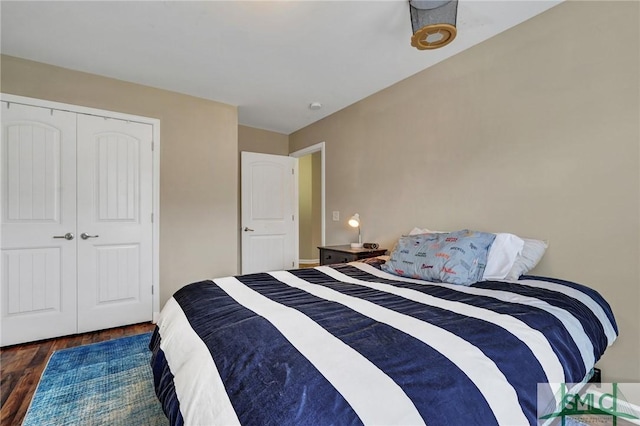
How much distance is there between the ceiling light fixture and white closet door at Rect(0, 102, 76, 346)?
3.10m

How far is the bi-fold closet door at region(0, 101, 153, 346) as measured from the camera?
2549mm

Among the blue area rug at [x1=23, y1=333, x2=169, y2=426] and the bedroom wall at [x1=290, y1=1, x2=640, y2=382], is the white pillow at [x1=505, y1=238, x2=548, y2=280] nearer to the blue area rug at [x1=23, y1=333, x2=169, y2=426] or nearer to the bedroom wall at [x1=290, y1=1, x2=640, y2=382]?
the bedroom wall at [x1=290, y1=1, x2=640, y2=382]

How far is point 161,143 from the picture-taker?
319 centimetres

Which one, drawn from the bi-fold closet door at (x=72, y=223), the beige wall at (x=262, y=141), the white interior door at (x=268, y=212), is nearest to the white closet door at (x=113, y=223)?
the bi-fold closet door at (x=72, y=223)

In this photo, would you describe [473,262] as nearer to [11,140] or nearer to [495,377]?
[495,377]

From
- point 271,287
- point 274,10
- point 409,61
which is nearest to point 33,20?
point 274,10

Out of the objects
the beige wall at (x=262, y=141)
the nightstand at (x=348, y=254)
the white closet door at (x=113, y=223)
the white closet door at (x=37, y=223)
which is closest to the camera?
the white closet door at (x=37, y=223)

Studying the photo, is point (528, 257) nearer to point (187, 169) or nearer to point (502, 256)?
point (502, 256)

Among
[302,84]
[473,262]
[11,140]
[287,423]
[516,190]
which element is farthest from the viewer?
[302,84]

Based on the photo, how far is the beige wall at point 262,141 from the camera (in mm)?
4511

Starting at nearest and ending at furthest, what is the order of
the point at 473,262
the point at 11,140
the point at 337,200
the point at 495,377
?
the point at 495,377 → the point at 473,262 → the point at 11,140 → the point at 337,200

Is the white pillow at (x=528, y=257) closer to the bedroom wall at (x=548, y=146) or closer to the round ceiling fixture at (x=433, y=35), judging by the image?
the bedroom wall at (x=548, y=146)

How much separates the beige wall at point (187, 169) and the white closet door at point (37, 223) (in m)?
0.39

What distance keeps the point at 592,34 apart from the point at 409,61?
1.23 meters
